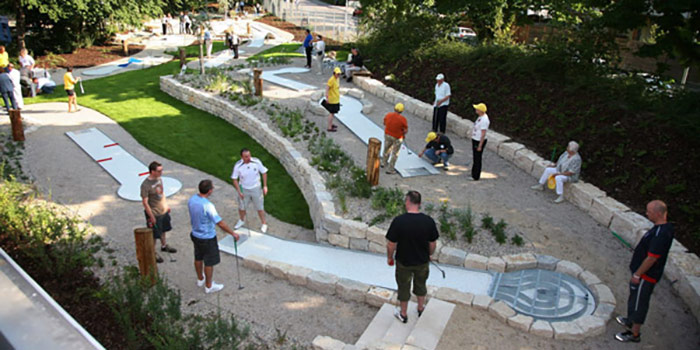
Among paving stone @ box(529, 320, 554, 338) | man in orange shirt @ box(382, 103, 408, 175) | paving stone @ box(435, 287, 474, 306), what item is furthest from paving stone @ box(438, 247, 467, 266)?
man in orange shirt @ box(382, 103, 408, 175)

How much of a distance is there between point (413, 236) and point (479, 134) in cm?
471

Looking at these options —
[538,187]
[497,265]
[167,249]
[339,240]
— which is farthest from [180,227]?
[538,187]

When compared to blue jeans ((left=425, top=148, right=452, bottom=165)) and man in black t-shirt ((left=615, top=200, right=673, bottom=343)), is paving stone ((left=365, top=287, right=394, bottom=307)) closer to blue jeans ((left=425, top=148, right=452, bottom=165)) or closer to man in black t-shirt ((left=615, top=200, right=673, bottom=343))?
man in black t-shirt ((left=615, top=200, right=673, bottom=343))

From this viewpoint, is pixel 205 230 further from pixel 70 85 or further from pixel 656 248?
pixel 70 85

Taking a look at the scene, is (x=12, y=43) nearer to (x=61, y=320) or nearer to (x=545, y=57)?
(x=545, y=57)

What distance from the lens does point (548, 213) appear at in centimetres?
873

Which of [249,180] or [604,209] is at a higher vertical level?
[249,180]

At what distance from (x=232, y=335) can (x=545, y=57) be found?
35.6 feet

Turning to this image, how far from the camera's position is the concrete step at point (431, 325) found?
5.50 meters

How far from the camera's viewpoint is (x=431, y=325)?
5.79 meters

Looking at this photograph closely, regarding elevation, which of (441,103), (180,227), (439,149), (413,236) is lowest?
(180,227)

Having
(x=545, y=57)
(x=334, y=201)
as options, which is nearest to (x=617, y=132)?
(x=545, y=57)

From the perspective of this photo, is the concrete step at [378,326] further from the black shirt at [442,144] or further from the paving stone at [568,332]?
the black shirt at [442,144]

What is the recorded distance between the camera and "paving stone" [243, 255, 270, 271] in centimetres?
744
